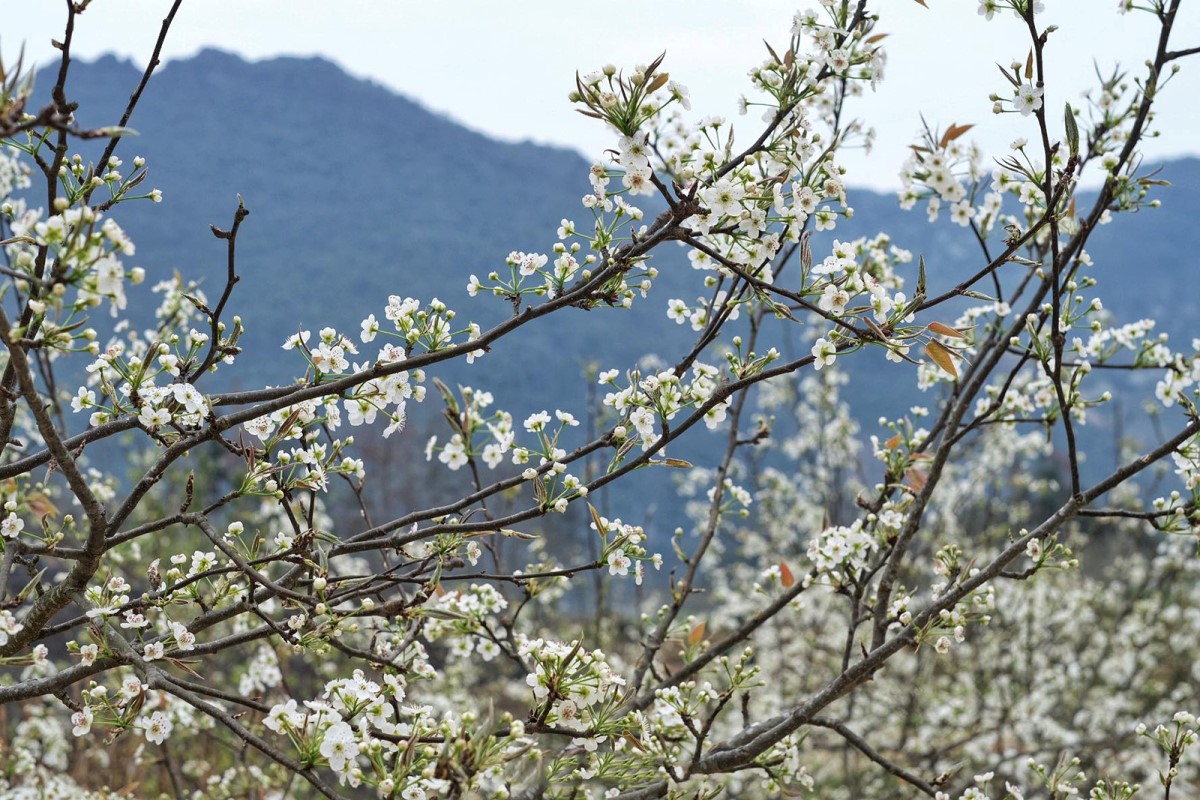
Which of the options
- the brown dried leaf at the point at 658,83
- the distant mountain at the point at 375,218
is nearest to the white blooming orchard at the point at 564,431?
the brown dried leaf at the point at 658,83

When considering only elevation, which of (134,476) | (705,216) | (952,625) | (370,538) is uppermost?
(134,476)

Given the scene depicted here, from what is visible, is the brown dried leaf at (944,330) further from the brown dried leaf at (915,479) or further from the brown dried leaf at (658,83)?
the brown dried leaf at (915,479)

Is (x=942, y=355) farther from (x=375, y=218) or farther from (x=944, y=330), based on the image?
(x=375, y=218)

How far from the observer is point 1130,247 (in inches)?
3381

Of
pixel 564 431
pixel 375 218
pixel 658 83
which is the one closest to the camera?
pixel 658 83

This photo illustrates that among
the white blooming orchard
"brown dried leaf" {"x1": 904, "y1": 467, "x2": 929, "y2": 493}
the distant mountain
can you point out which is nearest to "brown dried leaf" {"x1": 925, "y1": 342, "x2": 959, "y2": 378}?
the white blooming orchard

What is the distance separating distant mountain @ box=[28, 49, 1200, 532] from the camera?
34.4m

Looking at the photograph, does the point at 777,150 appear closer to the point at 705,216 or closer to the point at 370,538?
the point at 705,216

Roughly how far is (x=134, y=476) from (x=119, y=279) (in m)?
7.27

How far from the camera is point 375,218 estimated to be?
52.1m

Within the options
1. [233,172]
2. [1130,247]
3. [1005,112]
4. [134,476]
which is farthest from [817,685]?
[1130,247]

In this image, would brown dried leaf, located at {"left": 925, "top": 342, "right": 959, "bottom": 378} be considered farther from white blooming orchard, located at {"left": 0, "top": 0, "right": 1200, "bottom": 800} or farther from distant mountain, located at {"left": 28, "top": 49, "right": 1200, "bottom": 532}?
distant mountain, located at {"left": 28, "top": 49, "right": 1200, "bottom": 532}

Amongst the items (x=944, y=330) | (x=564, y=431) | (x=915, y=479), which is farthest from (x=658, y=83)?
(x=915, y=479)

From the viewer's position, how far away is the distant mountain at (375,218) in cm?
3438
